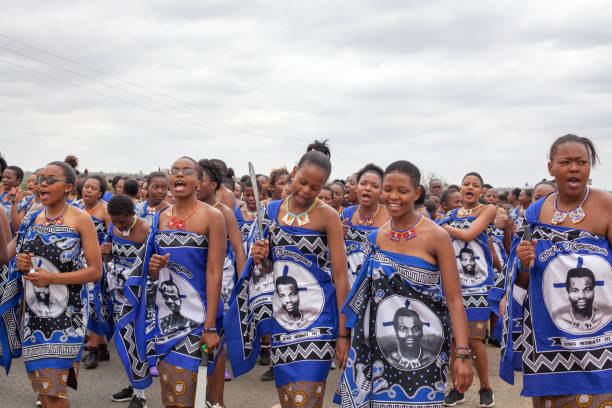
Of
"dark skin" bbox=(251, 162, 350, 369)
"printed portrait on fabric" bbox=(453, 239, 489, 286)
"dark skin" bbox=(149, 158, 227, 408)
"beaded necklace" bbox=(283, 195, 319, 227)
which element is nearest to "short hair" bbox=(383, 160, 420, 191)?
"dark skin" bbox=(251, 162, 350, 369)

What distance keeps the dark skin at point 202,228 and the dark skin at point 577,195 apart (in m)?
2.07

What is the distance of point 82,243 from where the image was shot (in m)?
4.51

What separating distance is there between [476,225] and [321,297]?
291 cm

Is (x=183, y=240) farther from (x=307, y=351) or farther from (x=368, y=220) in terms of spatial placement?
(x=368, y=220)

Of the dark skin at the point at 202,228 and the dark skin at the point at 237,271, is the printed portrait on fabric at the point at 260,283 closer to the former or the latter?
the dark skin at the point at 202,228

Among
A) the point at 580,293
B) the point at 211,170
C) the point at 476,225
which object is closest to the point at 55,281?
the point at 211,170

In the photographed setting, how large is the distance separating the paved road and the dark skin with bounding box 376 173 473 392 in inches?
115

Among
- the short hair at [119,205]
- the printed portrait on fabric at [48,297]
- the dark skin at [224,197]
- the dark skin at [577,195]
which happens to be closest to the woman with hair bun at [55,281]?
the printed portrait on fabric at [48,297]

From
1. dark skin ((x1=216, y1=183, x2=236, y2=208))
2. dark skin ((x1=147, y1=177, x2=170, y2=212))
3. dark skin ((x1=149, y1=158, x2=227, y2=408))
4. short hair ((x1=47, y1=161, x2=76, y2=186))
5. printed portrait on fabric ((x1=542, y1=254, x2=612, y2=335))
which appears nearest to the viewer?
printed portrait on fabric ((x1=542, y1=254, x2=612, y2=335))

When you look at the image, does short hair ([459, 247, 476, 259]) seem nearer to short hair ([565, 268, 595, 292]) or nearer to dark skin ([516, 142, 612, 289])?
dark skin ([516, 142, 612, 289])

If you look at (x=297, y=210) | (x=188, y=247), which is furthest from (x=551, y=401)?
(x=188, y=247)

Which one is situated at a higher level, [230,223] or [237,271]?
[230,223]

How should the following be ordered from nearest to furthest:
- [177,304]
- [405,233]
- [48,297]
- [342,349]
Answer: [405,233], [342,349], [177,304], [48,297]

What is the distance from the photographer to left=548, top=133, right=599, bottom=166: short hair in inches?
143
